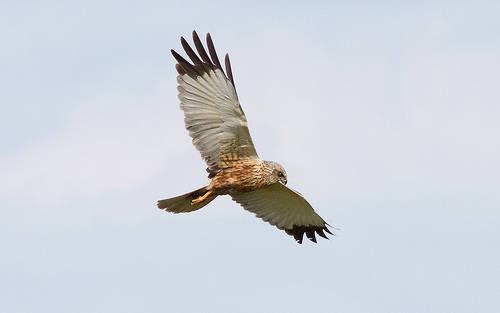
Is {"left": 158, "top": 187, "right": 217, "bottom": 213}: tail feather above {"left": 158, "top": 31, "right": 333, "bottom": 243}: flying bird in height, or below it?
Answer: below

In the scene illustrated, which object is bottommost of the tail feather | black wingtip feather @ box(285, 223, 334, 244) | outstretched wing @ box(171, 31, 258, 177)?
the tail feather

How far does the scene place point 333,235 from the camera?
16.7 meters

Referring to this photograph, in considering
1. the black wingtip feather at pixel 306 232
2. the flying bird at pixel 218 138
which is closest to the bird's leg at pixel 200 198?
the flying bird at pixel 218 138

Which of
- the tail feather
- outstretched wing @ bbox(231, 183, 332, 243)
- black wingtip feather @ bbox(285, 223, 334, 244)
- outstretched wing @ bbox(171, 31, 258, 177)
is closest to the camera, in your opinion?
outstretched wing @ bbox(171, 31, 258, 177)

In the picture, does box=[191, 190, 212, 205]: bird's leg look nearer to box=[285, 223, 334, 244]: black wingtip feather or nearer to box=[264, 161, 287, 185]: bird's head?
box=[264, 161, 287, 185]: bird's head

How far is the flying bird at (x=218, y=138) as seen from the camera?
14.1 meters

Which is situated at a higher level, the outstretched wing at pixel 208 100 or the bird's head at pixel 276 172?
the outstretched wing at pixel 208 100

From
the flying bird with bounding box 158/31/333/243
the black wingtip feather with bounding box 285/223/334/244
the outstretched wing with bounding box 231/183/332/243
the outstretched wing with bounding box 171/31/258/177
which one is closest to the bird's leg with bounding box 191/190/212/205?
the flying bird with bounding box 158/31/333/243

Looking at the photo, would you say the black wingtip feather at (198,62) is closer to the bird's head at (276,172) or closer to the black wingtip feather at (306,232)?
the bird's head at (276,172)

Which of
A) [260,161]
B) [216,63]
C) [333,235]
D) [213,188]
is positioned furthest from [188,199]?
[333,235]

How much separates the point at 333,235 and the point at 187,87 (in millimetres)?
4510

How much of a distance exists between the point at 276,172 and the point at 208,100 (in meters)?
1.74

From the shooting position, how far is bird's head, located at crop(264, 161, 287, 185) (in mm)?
14711

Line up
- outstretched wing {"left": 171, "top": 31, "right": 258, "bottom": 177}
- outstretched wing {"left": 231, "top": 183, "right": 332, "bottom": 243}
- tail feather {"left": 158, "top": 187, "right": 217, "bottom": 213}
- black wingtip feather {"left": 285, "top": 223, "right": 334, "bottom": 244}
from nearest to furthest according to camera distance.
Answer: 1. outstretched wing {"left": 171, "top": 31, "right": 258, "bottom": 177}
2. tail feather {"left": 158, "top": 187, "right": 217, "bottom": 213}
3. outstretched wing {"left": 231, "top": 183, "right": 332, "bottom": 243}
4. black wingtip feather {"left": 285, "top": 223, "right": 334, "bottom": 244}
